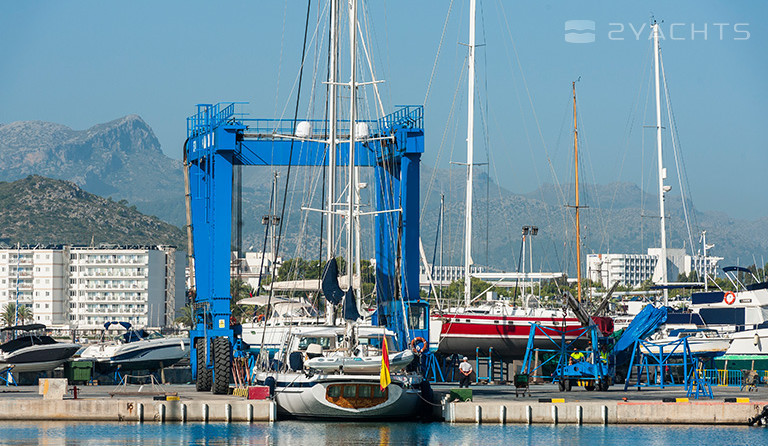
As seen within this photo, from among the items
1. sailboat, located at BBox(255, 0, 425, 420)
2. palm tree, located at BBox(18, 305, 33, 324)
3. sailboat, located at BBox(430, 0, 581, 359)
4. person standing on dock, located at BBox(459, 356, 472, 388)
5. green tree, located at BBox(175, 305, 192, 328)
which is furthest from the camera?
green tree, located at BBox(175, 305, 192, 328)

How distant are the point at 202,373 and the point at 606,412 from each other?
52.1 feet

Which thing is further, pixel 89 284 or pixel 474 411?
pixel 89 284

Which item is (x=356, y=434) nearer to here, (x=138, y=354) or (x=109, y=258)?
(x=138, y=354)

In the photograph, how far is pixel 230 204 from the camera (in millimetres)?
42531

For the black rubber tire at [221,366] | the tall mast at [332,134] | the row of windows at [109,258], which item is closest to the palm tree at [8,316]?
the row of windows at [109,258]

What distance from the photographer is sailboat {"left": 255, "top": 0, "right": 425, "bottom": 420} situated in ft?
106

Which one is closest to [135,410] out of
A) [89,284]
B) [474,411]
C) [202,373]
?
[202,373]

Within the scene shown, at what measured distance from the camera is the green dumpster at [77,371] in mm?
54250

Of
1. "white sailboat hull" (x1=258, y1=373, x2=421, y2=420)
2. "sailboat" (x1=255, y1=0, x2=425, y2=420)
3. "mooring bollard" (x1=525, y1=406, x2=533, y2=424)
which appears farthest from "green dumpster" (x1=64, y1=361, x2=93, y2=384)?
"mooring bollard" (x1=525, y1=406, x2=533, y2=424)

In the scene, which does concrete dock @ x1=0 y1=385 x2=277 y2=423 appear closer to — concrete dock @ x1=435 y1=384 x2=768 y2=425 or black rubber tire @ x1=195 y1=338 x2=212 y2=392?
concrete dock @ x1=435 y1=384 x2=768 y2=425

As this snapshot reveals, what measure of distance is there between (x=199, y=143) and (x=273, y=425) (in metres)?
15.8

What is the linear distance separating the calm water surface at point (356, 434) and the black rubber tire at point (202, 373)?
798 cm

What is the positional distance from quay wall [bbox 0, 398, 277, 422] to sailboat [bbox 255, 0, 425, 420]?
969mm

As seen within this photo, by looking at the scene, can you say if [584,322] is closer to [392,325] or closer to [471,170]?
[392,325]
